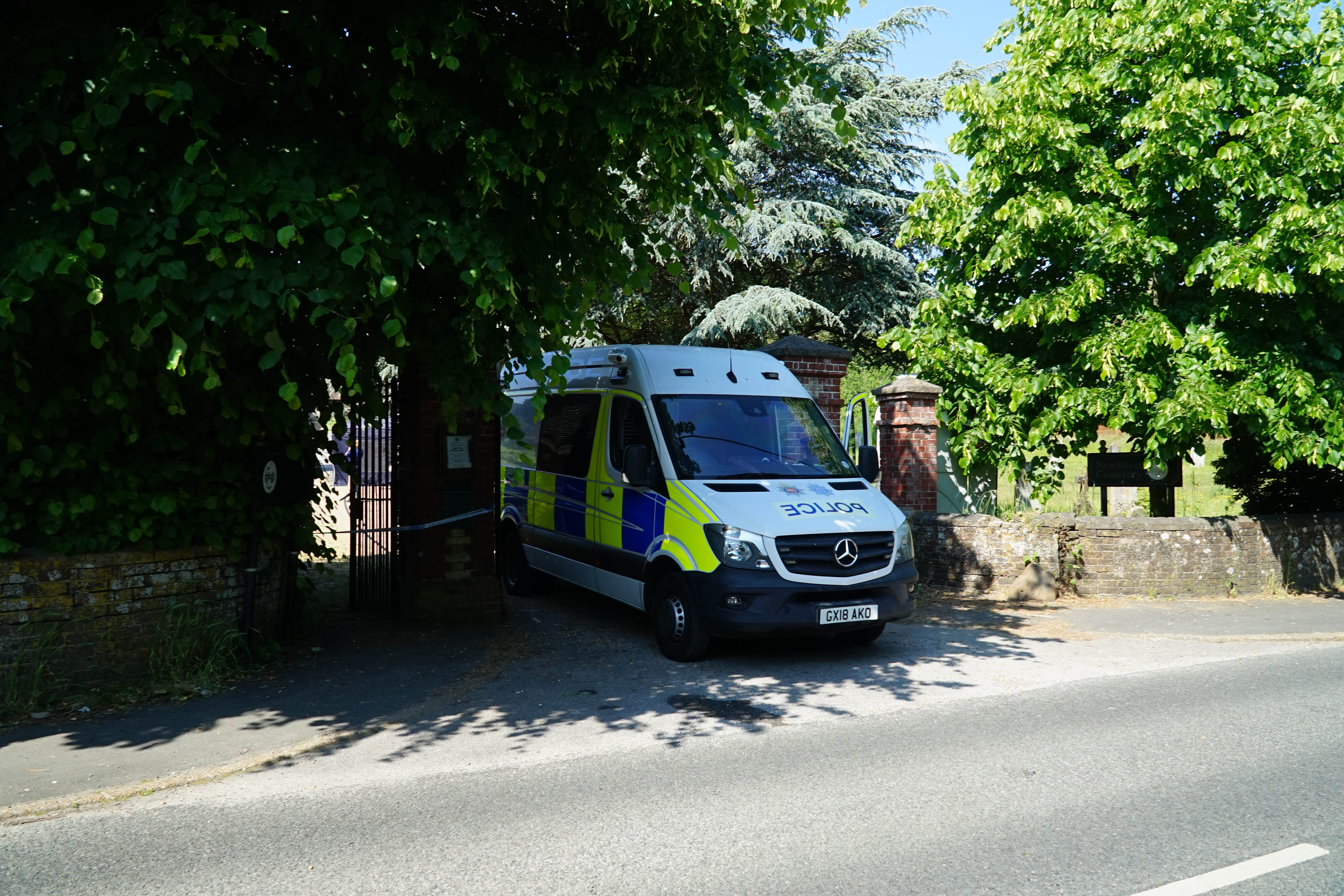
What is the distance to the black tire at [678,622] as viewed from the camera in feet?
25.2

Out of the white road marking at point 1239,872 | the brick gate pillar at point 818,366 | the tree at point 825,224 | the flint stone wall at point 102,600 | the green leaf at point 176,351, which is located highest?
the tree at point 825,224

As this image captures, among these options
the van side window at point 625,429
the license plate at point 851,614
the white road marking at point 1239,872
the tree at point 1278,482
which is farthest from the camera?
the tree at point 1278,482

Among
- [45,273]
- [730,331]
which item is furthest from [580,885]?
[730,331]

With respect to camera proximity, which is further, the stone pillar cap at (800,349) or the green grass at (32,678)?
the stone pillar cap at (800,349)

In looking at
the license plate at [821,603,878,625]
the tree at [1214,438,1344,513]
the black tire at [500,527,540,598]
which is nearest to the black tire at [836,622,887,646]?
the license plate at [821,603,878,625]

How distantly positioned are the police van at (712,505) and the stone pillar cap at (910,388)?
3030 millimetres

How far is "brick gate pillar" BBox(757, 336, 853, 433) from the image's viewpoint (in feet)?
39.9

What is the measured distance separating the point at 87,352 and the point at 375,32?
9.01ft

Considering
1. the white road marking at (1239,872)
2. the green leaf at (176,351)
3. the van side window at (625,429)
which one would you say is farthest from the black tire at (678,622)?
the white road marking at (1239,872)

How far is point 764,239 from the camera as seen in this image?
→ 23.0 m

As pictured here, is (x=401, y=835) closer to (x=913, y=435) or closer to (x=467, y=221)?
(x=467, y=221)

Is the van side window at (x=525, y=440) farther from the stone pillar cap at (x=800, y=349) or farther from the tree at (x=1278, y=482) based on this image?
the tree at (x=1278, y=482)

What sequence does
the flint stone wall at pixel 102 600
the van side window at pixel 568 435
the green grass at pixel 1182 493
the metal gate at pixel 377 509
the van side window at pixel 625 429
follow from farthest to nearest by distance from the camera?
the green grass at pixel 1182 493
the van side window at pixel 568 435
the metal gate at pixel 377 509
the van side window at pixel 625 429
the flint stone wall at pixel 102 600

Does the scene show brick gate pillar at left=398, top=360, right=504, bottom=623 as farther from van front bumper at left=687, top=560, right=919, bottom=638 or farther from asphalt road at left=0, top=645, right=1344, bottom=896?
asphalt road at left=0, top=645, right=1344, bottom=896
